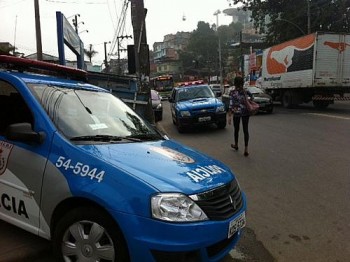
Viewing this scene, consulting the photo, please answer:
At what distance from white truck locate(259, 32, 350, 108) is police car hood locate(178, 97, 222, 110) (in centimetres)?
815

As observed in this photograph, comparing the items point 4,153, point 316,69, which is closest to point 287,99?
point 316,69

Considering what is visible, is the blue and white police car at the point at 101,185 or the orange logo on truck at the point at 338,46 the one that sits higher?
the orange logo on truck at the point at 338,46

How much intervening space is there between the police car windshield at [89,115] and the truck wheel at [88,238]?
2.40 feet

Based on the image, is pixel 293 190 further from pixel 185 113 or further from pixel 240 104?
pixel 185 113

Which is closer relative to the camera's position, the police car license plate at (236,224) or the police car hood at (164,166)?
the police car hood at (164,166)

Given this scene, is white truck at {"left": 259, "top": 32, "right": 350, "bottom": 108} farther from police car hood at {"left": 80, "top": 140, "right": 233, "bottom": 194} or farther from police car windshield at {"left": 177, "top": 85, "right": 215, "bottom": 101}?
police car hood at {"left": 80, "top": 140, "right": 233, "bottom": 194}

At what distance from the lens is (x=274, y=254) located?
442 cm

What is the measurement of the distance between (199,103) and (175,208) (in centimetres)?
1141

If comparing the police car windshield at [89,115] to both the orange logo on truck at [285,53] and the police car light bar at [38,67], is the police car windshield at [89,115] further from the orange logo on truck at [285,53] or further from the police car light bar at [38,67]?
the orange logo on truck at [285,53]

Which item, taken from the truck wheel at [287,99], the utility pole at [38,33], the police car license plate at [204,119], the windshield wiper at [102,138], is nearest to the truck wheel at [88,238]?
the windshield wiper at [102,138]

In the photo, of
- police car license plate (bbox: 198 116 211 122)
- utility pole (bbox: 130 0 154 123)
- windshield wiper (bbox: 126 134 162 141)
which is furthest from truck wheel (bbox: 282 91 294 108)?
windshield wiper (bbox: 126 134 162 141)

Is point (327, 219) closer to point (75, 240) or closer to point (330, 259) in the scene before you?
point (330, 259)

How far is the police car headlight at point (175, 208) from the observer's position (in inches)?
126

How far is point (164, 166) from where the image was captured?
360cm
